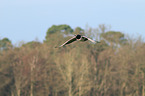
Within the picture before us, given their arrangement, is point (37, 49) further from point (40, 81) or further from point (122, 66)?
point (122, 66)

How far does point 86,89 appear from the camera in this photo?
77.9 ft

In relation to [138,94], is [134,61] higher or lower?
higher

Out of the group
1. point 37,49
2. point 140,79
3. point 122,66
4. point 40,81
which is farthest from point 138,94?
point 37,49

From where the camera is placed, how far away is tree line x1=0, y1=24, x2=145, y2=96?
2445 cm

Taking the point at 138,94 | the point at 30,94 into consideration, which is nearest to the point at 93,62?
the point at 138,94

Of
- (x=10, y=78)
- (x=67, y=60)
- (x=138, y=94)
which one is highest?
(x=67, y=60)

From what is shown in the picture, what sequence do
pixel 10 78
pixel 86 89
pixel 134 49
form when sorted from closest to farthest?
pixel 86 89 < pixel 10 78 < pixel 134 49

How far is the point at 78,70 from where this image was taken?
2406 cm

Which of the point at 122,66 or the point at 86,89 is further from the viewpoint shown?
the point at 122,66

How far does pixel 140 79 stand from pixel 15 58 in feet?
43.5

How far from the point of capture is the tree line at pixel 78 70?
24.5 meters

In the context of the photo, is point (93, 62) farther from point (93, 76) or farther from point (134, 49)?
point (134, 49)

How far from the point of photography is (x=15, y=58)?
27.4m

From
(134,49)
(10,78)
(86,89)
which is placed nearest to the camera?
(86,89)
